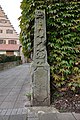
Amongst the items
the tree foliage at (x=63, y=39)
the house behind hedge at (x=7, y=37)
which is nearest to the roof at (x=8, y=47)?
the house behind hedge at (x=7, y=37)

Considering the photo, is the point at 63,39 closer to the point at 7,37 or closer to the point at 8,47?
the point at 8,47

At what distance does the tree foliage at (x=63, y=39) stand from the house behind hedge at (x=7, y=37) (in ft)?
114

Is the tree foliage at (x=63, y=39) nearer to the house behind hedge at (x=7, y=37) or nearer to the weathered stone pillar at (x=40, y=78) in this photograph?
the weathered stone pillar at (x=40, y=78)

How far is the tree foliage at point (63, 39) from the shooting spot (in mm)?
5461

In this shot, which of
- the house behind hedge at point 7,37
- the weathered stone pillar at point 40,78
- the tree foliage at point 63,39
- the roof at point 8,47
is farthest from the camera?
the roof at point 8,47

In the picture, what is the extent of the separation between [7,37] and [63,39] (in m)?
35.7

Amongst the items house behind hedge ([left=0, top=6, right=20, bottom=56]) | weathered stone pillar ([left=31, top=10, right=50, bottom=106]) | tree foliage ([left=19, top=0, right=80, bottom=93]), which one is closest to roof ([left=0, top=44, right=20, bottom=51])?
house behind hedge ([left=0, top=6, right=20, bottom=56])

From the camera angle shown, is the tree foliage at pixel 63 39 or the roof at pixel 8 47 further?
the roof at pixel 8 47

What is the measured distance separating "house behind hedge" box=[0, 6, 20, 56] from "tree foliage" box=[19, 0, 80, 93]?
34.7m

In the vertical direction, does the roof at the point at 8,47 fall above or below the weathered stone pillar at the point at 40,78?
above

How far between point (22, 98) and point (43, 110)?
1.55 metres

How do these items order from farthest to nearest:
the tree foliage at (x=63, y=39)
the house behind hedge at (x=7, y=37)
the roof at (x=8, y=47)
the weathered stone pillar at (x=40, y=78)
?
the roof at (x=8, y=47) < the house behind hedge at (x=7, y=37) < the tree foliage at (x=63, y=39) < the weathered stone pillar at (x=40, y=78)

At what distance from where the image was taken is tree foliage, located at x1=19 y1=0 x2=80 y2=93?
17.9 ft

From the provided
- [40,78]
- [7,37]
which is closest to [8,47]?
[7,37]
